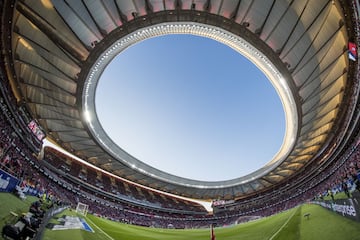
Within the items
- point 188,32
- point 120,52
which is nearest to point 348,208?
point 188,32

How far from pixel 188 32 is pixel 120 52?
9.97 metres

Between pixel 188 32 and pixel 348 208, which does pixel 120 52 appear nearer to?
pixel 188 32

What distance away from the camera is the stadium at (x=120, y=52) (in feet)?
76.5

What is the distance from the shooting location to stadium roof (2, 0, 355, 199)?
25.3m

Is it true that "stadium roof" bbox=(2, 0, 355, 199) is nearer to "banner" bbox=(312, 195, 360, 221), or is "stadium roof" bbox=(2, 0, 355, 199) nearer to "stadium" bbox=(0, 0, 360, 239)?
"stadium" bbox=(0, 0, 360, 239)

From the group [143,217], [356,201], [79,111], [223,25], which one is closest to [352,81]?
[223,25]

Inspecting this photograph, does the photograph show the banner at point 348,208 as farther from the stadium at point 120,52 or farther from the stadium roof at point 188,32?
the stadium roof at point 188,32

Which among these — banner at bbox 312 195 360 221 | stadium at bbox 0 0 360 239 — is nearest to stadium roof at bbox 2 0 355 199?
stadium at bbox 0 0 360 239

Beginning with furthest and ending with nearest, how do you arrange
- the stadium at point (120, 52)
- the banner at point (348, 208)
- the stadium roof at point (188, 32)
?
the stadium roof at point (188, 32)
the stadium at point (120, 52)
the banner at point (348, 208)

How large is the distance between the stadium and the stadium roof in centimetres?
12

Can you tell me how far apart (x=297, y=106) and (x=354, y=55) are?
51.5 feet

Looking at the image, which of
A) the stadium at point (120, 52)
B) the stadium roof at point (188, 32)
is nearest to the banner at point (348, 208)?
the stadium at point (120, 52)

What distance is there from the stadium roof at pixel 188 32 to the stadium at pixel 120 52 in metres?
0.12

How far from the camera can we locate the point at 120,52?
34469 mm
